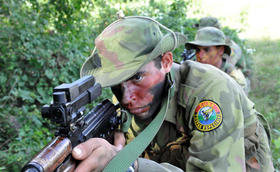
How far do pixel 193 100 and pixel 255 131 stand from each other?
677 mm

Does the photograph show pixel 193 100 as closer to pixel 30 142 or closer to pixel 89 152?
pixel 89 152

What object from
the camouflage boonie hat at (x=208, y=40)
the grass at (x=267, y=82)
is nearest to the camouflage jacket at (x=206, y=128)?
the grass at (x=267, y=82)

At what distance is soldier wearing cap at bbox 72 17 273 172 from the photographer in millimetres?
1769

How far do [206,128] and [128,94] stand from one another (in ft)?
1.97

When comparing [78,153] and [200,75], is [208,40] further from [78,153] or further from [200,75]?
[78,153]

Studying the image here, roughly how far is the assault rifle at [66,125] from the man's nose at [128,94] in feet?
0.94

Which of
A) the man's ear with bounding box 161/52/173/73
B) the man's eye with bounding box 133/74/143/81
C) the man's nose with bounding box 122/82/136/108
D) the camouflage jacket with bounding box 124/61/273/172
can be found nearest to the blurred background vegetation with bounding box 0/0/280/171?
the camouflage jacket with bounding box 124/61/273/172

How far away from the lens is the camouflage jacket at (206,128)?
5.81ft

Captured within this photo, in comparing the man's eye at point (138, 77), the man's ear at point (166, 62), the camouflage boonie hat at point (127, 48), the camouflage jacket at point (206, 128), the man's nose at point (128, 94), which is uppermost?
the camouflage boonie hat at point (127, 48)

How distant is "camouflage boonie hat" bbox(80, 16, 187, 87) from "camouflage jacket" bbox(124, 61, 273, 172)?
0.34m

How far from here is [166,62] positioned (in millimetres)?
2084

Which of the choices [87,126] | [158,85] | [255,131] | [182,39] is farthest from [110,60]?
[255,131]

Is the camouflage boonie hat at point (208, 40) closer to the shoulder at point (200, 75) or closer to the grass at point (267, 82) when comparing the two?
the grass at point (267, 82)

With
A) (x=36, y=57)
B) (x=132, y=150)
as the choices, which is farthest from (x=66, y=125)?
(x=36, y=57)
